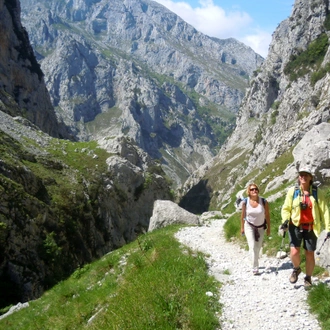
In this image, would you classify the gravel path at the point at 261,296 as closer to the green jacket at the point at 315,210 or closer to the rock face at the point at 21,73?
the green jacket at the point at 315,210

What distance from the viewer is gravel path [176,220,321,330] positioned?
23.2 ft

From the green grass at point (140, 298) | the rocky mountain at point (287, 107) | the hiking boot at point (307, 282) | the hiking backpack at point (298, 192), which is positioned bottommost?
the green grass at point (140, 298)

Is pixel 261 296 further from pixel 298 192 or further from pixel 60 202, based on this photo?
pixel 60 202

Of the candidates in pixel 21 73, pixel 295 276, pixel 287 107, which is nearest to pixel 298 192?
pixel 295 276

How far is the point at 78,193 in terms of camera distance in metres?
41.0

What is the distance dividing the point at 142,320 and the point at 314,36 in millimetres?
151671

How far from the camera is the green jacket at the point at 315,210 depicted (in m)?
8.02

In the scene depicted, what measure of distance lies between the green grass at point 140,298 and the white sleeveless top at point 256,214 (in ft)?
7.31

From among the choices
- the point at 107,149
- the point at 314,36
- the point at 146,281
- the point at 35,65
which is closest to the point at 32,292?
the point at 146,281

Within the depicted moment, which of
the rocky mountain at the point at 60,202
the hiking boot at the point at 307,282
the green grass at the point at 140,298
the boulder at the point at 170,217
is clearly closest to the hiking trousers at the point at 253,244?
the green grass at the point at 140,298

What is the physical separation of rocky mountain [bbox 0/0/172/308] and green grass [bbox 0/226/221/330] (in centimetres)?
1124

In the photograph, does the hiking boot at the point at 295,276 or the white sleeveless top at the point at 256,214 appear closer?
the hiking boot at the point at 295,276

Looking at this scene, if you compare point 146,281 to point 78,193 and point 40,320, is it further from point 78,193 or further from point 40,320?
point 78,193

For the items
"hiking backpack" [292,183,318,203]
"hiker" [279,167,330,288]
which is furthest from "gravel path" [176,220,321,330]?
"hiking backpack" [292,183,318,203]
